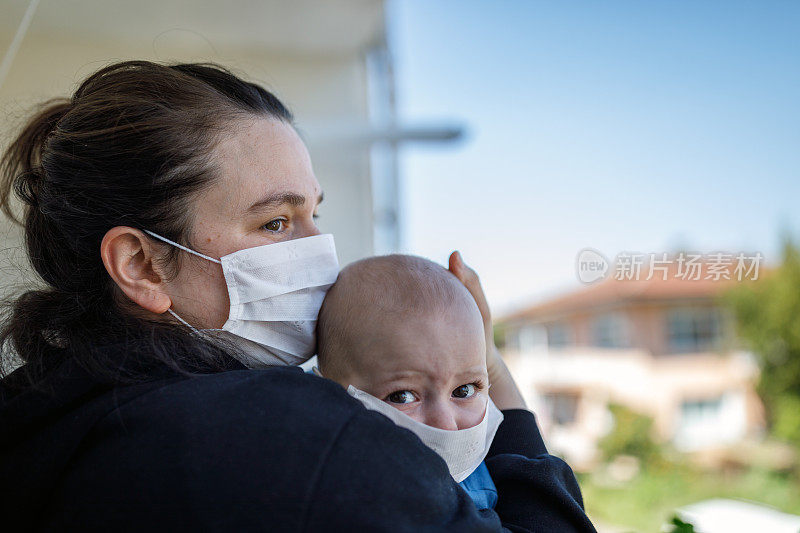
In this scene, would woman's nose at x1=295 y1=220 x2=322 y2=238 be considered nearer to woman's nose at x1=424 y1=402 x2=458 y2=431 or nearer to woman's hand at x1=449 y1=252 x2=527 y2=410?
woman's hand at x1=449 y1=252 x2=527 y2=410

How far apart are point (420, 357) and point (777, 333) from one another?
20.3 metres

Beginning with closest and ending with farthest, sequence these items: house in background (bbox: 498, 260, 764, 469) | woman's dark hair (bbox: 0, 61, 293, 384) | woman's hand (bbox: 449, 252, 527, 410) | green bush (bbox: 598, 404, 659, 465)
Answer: woman's dark hair (bbox: 0, 61, 293, 384), woman's hand (bbox: 449, 252, 527, 410), green bush (bbox: 598, 404, 659, 465), house in background (bbox: 498, 260, 764, 469)

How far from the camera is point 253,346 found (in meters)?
1.25

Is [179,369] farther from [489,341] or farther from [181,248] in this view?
[489,341]

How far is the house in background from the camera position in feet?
66.2

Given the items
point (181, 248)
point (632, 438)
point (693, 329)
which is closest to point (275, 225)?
point (181, 248)

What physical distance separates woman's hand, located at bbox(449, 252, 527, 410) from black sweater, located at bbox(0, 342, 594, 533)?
0.49 m

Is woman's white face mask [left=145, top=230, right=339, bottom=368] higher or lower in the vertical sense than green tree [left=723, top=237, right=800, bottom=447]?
higher

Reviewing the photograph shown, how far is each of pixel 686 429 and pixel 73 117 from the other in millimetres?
21967

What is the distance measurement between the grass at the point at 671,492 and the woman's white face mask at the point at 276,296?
56.7 feet

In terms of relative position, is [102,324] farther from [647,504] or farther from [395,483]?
[647,504]

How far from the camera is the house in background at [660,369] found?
20.2m

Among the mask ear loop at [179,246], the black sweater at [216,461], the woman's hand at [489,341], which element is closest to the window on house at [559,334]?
the woman's hand at [489,341]

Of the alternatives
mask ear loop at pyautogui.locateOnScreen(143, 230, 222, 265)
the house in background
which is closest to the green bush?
the house in background
